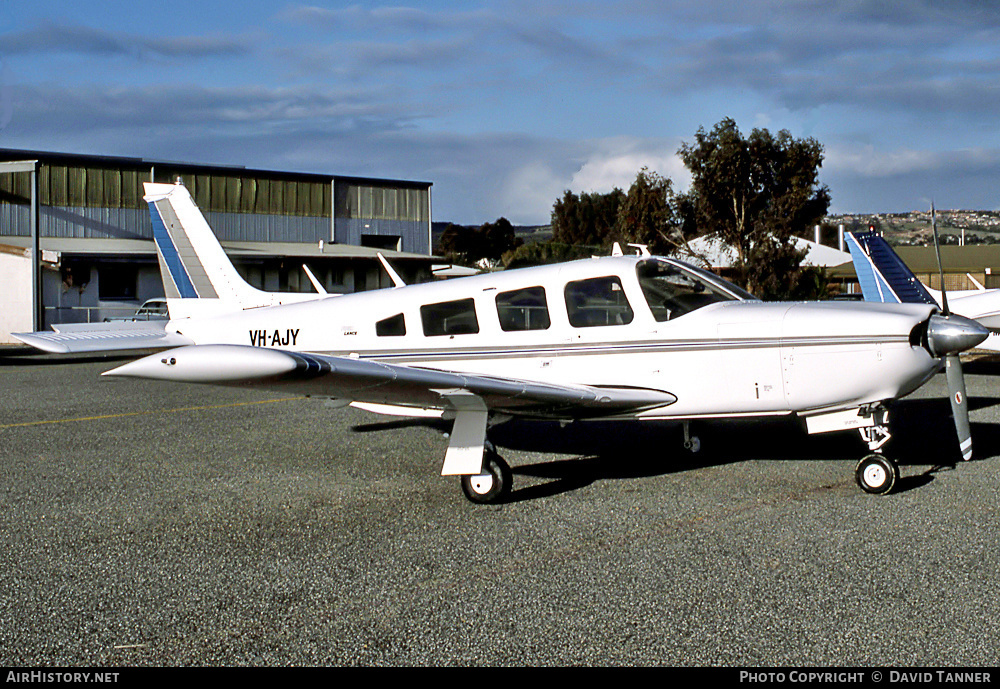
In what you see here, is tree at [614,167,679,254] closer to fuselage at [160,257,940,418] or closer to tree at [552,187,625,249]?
fuselage at [160,257,940,418]

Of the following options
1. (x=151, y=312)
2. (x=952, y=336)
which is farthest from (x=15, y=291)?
(x=952, y=336)

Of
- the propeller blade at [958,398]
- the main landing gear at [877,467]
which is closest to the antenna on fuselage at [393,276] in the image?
the main landing gear at [877,467]

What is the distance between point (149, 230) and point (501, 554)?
3462cm

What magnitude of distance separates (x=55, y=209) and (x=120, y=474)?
30360 millimetres

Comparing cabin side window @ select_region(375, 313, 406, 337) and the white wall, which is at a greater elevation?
the white wall

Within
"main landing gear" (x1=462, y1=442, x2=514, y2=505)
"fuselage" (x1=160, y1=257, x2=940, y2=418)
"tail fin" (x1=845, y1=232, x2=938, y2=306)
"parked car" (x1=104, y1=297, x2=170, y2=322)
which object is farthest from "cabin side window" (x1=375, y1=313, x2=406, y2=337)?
"parked car" (x1=104, y1=297, x2=170, y2=322)

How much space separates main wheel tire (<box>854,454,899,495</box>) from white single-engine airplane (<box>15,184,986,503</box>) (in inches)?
0.4

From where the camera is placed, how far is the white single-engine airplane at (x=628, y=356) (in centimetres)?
679

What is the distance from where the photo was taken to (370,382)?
6.16 metres

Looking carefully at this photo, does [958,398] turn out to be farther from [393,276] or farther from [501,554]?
[393,276]

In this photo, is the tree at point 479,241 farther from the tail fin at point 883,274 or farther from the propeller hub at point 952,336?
the propeller hub at point 952,336

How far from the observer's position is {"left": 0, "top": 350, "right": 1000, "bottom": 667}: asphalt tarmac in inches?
162

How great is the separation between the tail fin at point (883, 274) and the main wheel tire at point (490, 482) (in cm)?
1108

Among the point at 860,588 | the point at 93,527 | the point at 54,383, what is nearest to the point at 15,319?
the point at 54,383
